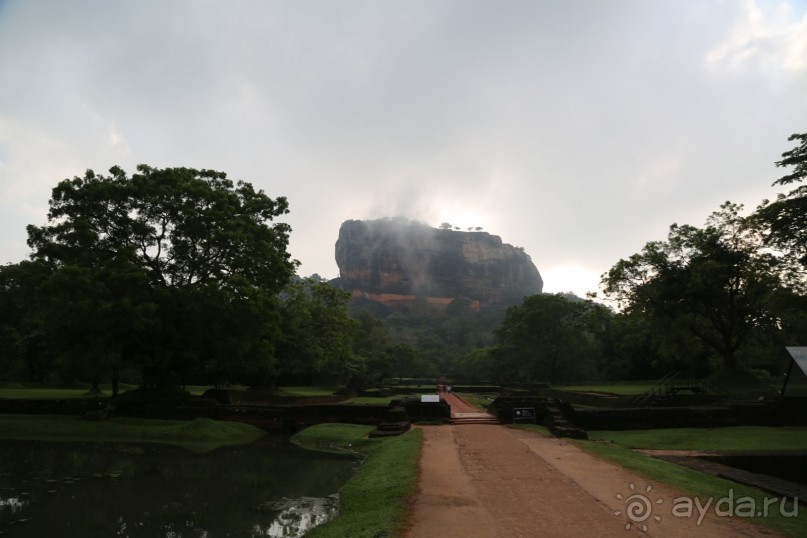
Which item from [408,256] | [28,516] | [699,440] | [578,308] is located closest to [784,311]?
[699,440]

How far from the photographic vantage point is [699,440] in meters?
14.1

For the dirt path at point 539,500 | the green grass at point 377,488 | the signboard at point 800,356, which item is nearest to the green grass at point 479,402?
the green grass at point 377,488

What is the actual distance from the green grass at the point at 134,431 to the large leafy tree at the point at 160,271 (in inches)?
86.5

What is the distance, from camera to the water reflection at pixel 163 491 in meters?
7.59

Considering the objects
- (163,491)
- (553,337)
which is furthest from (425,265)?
(163,491)

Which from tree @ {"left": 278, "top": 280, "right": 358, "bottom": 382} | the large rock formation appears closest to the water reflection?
tree @ {"left": 278, "top": 280, "right": 358, "bottom": 382}

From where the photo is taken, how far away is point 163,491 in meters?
9.92

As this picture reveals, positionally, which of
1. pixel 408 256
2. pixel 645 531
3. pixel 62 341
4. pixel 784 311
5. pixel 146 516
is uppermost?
pixel 408 256

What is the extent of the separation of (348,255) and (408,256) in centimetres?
2103

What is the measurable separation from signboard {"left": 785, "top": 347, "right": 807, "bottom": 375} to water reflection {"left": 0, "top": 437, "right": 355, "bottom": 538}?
15.8 m

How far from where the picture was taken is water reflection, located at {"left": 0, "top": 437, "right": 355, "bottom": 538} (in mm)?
7594

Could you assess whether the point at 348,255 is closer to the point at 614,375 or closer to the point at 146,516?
the point at 614,375

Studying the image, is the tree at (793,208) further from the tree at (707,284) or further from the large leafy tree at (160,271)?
the large leafy tree at (160,271)

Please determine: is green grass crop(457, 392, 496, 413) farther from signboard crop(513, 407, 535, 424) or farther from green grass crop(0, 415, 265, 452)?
green grass crop(0, 415, 265, 452)
